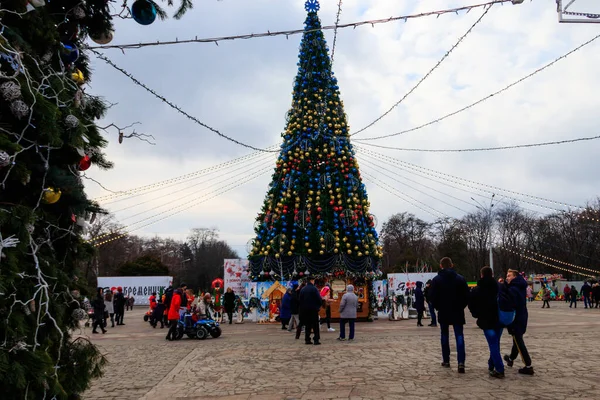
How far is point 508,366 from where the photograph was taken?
828 cm

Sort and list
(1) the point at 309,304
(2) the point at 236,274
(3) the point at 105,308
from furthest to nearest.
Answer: (2) the point at 236,274, (3) the point at 105,308, (1) the point at 309,304

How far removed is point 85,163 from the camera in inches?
176

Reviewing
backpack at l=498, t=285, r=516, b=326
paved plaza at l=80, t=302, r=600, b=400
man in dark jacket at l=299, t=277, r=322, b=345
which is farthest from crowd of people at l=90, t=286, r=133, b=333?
backpack at l=498, t=285, r=516, b=326

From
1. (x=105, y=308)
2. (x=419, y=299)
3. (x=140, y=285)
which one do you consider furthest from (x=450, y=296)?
(x=140, y=285)

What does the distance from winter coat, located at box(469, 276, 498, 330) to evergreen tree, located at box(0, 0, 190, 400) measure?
17.6 feet

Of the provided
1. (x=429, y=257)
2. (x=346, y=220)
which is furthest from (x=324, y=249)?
(x=429, y=257)

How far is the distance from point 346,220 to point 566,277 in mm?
52318

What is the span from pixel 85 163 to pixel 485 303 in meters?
5.79

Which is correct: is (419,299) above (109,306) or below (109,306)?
above

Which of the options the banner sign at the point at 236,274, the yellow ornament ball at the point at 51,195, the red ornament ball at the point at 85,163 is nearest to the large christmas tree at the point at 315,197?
the banner sign at the point at 236,274

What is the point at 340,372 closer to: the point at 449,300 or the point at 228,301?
the point at 449,300

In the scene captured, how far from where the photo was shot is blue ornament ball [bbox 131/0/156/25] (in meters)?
4.88

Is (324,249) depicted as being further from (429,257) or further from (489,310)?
(429,257)

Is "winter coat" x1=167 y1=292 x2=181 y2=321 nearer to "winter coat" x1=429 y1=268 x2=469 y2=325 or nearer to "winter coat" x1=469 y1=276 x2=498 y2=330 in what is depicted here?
"winter coat" x1=429 y1=268 x2=469 y2=325
